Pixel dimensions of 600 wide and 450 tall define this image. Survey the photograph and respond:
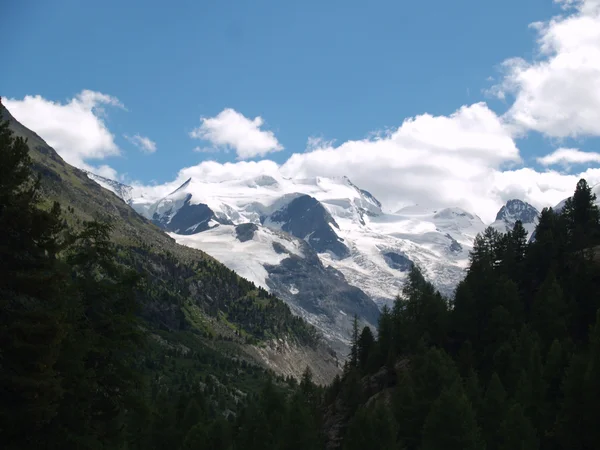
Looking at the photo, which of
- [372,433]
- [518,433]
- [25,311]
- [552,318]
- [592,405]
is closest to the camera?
[25,311]

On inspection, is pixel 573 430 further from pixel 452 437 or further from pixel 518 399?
pixel 518 399

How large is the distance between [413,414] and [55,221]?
50141 mm

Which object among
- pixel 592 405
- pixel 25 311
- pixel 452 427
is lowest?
pixel 25 311

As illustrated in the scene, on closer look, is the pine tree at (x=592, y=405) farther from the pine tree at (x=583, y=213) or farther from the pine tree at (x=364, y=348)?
the pine tree at (x=364, y=348)

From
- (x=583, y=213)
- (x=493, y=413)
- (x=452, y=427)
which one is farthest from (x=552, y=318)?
(x=583, y=213)

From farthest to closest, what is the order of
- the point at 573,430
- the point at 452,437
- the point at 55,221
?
the point at 452,437 → the point at 573,430 → the point at 55,221

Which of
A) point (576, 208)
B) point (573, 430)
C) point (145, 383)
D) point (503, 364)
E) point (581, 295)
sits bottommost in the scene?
point (145, 383)

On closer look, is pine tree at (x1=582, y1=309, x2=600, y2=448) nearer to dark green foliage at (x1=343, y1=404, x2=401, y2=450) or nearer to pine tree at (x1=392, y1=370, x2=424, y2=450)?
dark green foliage at (x1=343, y1=404, x2=401, y2=450)

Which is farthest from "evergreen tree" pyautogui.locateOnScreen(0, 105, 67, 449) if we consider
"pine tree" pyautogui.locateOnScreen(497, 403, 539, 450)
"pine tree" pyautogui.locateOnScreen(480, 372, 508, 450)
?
"pine tree" pyautogui.locateOnScreen(480, 372, 508, 450)

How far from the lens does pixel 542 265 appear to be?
107875mm

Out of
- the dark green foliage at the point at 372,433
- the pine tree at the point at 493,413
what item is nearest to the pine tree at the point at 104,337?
the dark green foliage at the point at 372,433

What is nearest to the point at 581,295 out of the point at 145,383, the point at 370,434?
the point at 370,434

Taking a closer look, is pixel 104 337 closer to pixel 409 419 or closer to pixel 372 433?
pixel 372 433

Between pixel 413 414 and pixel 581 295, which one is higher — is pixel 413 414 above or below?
Answer: below
